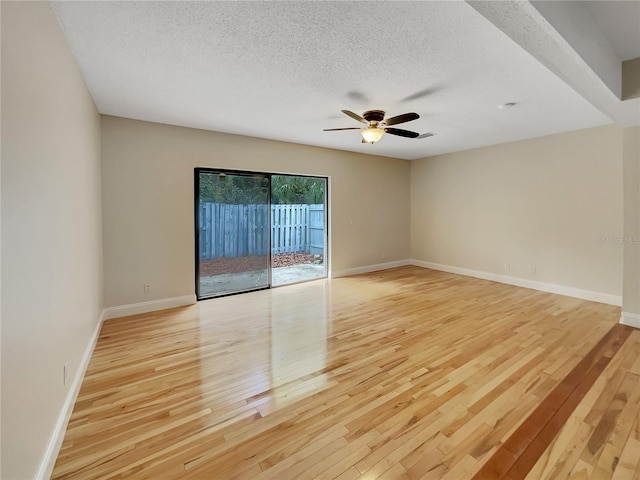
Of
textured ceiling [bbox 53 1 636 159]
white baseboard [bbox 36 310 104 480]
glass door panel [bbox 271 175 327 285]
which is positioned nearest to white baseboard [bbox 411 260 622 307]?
textured ceiling [bbox 53 1 636 159]

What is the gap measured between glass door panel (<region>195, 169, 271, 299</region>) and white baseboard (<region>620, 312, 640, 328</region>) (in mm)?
4708

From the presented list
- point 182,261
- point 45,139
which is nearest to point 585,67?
point 45,139

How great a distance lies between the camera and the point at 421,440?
5.45 feet

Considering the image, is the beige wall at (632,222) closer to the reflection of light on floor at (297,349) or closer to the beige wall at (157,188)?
the reflection of light on floor at (297,349)

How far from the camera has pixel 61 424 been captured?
5.57ft

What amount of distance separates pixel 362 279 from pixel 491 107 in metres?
3.43

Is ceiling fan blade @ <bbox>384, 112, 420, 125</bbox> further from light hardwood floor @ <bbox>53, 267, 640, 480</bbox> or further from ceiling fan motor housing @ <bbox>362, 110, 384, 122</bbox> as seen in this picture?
light hardwood floor @ <bbox>53, 267, 640, 480</bbox>

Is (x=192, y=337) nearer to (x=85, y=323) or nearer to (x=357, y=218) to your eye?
(x=85, y=323)

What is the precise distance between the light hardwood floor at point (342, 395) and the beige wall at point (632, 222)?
391 mm

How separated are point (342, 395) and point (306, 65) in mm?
2580

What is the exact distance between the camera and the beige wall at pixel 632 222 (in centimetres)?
321

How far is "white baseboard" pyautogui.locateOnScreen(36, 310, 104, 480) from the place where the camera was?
Result: 1.41 m

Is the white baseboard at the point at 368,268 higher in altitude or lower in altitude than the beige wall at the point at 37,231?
lower

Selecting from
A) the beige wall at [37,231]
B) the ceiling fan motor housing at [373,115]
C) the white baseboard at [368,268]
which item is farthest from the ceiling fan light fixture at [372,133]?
the white baseboard at [368,268]
